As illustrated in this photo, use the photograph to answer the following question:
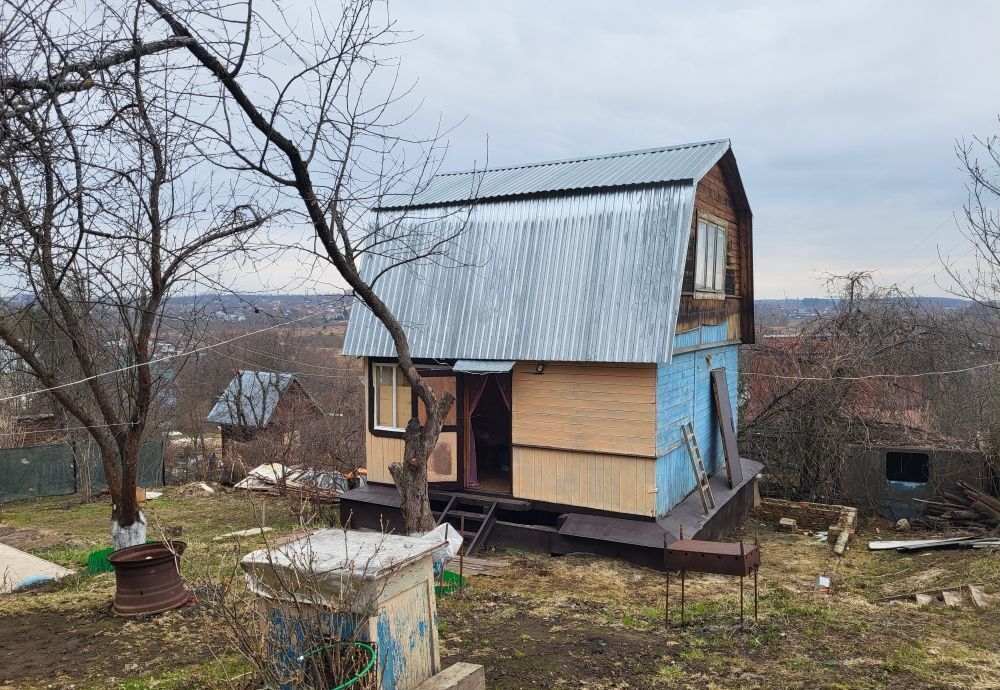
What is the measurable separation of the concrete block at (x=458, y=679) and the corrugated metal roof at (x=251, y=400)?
20324mm

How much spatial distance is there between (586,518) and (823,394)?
853 cm

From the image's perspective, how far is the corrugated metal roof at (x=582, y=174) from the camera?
11.7m

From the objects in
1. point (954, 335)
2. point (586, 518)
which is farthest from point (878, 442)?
point (586, 518)

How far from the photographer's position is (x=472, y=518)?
11.6 m

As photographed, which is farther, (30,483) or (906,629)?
(30,483)

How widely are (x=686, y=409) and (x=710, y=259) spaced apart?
2971mm

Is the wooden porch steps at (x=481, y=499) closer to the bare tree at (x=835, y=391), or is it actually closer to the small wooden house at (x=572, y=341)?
the small wooden house at (x=572, y=341)

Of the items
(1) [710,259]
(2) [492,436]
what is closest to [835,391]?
(1) [710,259]

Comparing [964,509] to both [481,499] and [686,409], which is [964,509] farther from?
[481,499]

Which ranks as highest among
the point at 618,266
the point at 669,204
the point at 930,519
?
the point at 669,204

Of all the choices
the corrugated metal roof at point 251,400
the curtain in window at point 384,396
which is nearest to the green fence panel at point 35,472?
the corrugated metal roof at point 251,400

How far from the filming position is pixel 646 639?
277 inches

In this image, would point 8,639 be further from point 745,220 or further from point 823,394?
point 823,394

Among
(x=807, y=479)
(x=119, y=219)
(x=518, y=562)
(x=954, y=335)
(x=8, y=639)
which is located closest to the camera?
(x=8, y=639)
